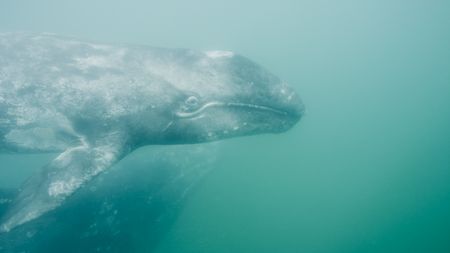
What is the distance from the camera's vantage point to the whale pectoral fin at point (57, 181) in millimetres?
5648

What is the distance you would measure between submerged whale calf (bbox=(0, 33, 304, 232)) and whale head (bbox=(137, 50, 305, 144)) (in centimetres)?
2

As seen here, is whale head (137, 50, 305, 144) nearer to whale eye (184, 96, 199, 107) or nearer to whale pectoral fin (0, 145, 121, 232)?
whale eye (184, 96, 199, 107)

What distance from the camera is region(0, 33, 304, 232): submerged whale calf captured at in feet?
22.8

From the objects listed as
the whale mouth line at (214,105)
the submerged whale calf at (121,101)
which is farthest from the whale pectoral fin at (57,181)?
the whale mouth line at (214,105)

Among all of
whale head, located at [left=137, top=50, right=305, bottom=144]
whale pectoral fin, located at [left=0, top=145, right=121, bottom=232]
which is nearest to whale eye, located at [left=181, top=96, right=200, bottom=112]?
whale head, located at [left=137, top=50, right=305, bottom=144]

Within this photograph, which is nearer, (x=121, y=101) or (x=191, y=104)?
(x=121, y=101)

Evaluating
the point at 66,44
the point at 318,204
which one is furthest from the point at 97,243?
the point at 318,204

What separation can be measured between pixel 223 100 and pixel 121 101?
2204mm

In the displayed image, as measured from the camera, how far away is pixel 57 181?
5973 mm

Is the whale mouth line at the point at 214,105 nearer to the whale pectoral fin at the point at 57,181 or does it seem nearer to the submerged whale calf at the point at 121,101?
the submerged whale calf at the point at 121,101

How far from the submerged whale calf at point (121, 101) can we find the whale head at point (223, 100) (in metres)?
0.02

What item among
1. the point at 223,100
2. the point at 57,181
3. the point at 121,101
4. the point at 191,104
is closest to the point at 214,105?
the point at 223,100

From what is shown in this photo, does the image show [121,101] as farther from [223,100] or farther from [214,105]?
[223,100]

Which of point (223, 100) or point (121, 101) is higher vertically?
point (223, 100)
